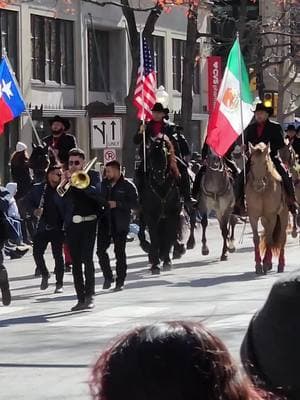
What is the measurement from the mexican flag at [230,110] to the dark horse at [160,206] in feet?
5.16

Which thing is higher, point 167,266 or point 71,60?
point 71,60

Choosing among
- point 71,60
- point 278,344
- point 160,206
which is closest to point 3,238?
point 160,206

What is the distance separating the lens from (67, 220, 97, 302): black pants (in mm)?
13898

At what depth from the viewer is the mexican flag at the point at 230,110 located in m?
20.3

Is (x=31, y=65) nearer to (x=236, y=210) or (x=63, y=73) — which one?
(x=63, y=73)

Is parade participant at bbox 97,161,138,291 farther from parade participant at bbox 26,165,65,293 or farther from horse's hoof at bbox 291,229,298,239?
horse's hoof at bbox 291,229,298,239

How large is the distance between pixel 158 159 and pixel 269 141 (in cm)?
180

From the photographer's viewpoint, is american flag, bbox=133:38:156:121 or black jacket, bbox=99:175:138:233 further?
american flag, bbox=133:38:156:121

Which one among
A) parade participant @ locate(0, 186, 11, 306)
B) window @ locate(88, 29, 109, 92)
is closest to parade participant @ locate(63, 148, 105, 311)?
parade participant @ locate(0, 186, 11, 306)

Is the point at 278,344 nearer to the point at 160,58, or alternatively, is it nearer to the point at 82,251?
the point at 82,251

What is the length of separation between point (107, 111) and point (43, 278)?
2290 centimetres

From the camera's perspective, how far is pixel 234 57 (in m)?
21.8

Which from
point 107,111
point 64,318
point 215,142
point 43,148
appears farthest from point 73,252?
point 107,111

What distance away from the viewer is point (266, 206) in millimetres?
18109
